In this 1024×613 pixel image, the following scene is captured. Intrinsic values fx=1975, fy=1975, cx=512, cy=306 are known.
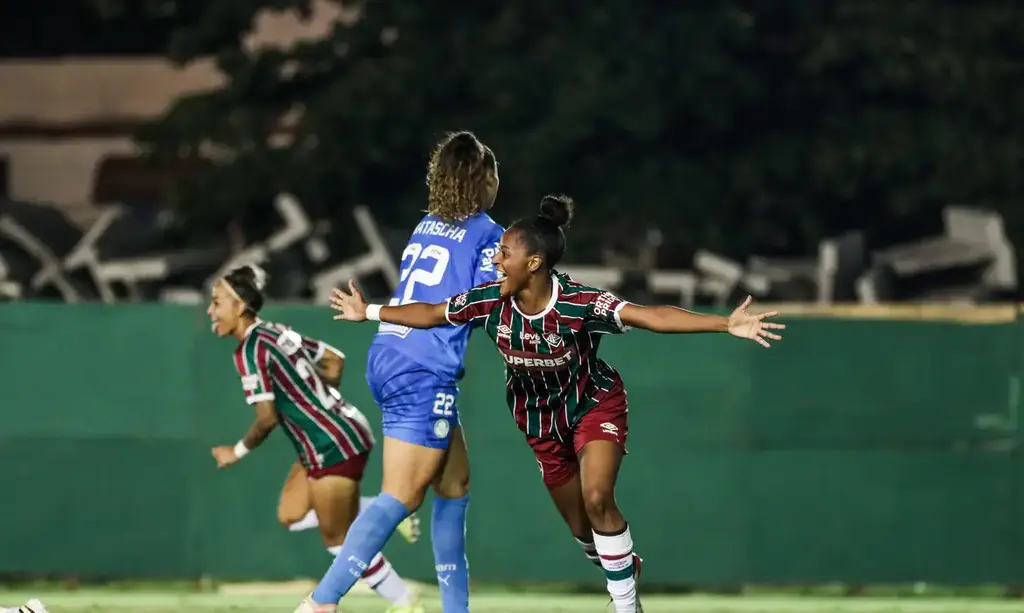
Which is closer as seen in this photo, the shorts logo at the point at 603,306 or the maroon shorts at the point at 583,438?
the shorts logo at the point at 603,306

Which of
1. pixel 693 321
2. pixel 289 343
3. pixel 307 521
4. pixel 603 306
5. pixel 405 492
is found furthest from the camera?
pixel 307 521

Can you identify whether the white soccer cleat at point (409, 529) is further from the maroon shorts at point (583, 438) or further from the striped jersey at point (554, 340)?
the striped jersey at point (554, 340)

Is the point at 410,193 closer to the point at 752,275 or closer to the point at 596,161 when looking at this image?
the point at 596,161

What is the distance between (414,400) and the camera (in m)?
8.57

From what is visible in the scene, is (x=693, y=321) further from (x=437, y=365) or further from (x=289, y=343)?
(x=289, y=343)

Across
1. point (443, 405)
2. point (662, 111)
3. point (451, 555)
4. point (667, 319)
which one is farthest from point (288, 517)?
point (662, 111)

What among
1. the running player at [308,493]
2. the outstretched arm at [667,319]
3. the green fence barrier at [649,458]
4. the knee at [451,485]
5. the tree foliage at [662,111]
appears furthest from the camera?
the tree foliage at [662,111]

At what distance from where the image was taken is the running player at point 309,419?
9.52 meters

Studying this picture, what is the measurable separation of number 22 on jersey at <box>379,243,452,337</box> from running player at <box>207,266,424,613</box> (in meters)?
1.00

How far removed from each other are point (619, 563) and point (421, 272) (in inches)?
60.6

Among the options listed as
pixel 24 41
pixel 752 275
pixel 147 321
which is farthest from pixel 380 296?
pixel 24 41

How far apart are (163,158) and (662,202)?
6.58 metres

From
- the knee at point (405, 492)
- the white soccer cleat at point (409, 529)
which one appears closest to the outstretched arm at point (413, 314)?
the knee at point (405, 492)

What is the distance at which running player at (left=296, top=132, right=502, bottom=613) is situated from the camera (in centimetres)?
857
